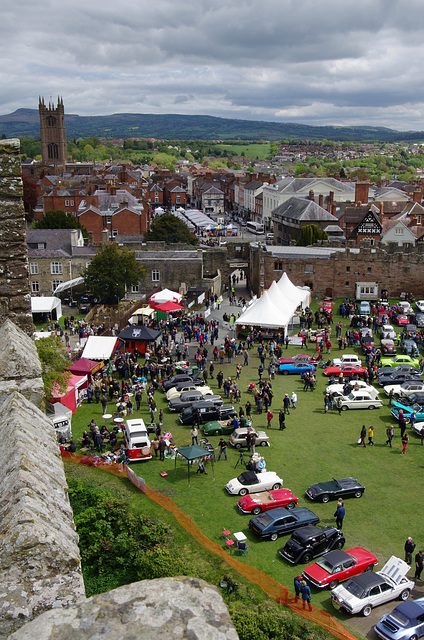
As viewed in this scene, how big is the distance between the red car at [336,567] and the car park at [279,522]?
1650 millimetres

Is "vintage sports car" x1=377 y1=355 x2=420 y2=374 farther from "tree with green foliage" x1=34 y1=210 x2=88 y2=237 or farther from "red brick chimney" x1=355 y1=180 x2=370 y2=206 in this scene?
"red brick chimney" x1=355 y1=180 x2=370 y2=206

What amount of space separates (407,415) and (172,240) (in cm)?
3992

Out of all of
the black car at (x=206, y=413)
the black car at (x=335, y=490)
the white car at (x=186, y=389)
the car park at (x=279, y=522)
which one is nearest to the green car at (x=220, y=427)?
the black car at (x=206, y=413)

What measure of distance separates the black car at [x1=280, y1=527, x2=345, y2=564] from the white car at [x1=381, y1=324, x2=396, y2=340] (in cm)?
2005

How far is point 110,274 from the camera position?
40531 millimetres

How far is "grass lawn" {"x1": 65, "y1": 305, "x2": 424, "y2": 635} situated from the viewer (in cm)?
1561

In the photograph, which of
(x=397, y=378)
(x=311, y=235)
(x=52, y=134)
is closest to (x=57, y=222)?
(x=311, y=235)

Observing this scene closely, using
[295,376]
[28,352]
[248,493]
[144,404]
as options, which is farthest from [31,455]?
[295,376]

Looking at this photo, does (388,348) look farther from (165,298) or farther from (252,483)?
(252,483)

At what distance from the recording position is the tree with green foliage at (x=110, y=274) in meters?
40.4

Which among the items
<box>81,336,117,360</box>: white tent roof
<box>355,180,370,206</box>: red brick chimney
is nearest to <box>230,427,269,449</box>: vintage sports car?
<box>81,336,117,360</box>: white tent roof

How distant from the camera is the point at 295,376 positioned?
29344mm

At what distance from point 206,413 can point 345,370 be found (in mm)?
8931

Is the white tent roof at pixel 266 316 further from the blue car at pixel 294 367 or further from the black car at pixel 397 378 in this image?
the black car at pixel 397 378
